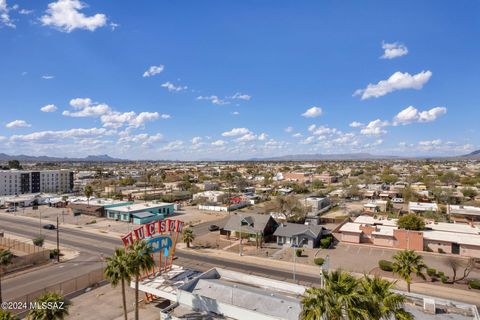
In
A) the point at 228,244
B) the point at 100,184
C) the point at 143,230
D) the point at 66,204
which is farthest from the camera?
the point at 100,184

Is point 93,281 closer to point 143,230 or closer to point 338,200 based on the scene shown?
point 143,230

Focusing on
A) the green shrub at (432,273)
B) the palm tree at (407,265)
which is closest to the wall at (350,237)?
the green shrub at (432,273)

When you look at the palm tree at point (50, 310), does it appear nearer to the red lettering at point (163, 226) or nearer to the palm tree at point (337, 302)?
the palm tree at point (337, 302)

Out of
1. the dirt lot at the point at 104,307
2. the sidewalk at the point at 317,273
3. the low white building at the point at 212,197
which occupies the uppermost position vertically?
the low white building at the point at 212,197

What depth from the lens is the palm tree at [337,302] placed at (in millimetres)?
15234

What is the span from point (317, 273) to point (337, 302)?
28.3 metres

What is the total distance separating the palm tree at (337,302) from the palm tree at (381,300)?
1.47 ft

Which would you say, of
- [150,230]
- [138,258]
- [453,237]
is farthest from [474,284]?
[138,258]

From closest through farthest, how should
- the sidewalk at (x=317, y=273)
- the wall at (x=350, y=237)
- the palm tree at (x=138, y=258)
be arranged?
1. the palm tree at (x=138, y=258)
2. the sidewalk at (x=317, y=273)
3. the wall at (x=350, y=237)

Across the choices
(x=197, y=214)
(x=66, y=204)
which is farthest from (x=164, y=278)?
(x=66, y=204)

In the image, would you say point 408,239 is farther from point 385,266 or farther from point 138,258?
point 138,258

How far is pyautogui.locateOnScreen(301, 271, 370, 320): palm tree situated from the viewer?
15234 mm

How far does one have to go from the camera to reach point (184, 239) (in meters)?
54.1

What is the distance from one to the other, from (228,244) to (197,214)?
3287 centimetres
